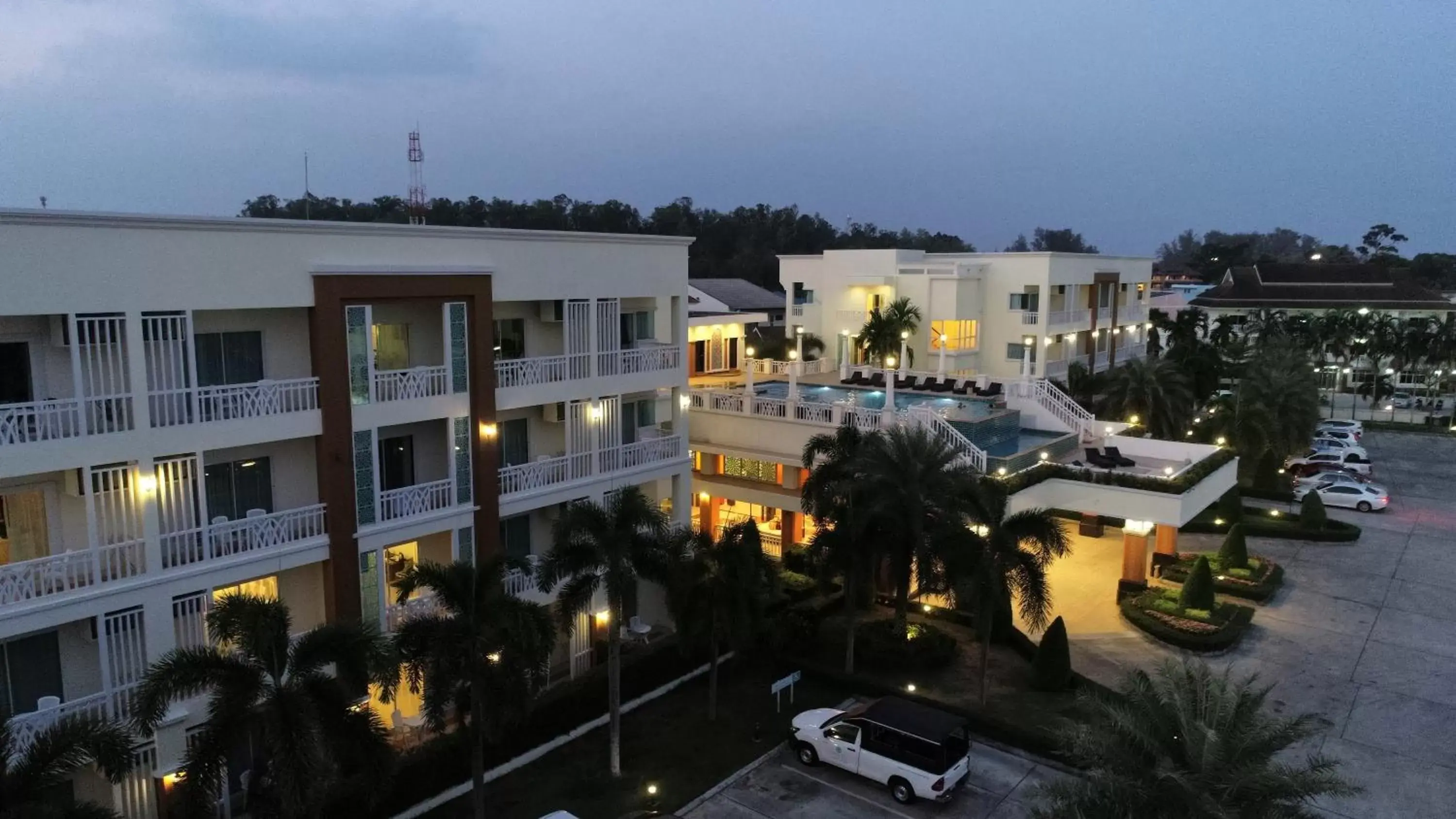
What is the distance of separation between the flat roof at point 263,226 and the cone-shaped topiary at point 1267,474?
3183 cm

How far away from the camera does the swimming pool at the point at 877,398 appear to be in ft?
106

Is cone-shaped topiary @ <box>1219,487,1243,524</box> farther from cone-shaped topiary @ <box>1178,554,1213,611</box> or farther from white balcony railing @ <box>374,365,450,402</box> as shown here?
white balcony railing @ <box>374,365,450,402</box>

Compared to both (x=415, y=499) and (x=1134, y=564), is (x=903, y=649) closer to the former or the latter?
(x=1134, y=564)

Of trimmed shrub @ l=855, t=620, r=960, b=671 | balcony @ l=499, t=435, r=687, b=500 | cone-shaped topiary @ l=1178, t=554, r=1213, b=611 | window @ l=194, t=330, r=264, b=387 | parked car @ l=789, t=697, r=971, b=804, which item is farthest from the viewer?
cone-shaped topiary @ l=1178, t=554, r=1213, b=611

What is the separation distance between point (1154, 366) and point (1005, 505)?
21.5 m

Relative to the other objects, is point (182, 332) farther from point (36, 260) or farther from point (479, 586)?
point (479, 586)

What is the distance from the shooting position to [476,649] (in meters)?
15.0

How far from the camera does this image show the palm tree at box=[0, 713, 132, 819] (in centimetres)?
1087

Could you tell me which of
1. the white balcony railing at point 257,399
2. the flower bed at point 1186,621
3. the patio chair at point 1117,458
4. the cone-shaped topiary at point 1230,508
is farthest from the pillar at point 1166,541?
the white balcony railing at point 257,399

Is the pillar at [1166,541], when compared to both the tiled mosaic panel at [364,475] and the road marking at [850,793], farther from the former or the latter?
the tiled mosaic panel at [364,475]

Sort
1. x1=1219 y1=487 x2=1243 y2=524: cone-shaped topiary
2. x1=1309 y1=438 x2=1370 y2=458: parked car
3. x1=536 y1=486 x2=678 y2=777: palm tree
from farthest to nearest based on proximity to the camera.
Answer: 1. x1=1309 y1=438 x2=1370 y2=458: parked car
2. x1=1219 y1=487 x2=1243 y2=524: cone-shaped topiary
3. x1=536 y1=486 x2=678 y2=777: palm tree

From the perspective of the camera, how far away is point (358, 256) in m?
18.4

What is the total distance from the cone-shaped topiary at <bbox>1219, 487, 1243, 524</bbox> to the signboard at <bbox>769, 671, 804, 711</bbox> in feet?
70.1

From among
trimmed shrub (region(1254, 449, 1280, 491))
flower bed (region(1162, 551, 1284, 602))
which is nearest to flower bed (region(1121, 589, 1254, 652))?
flower bed (region(1162, 551, 1284, 602))
